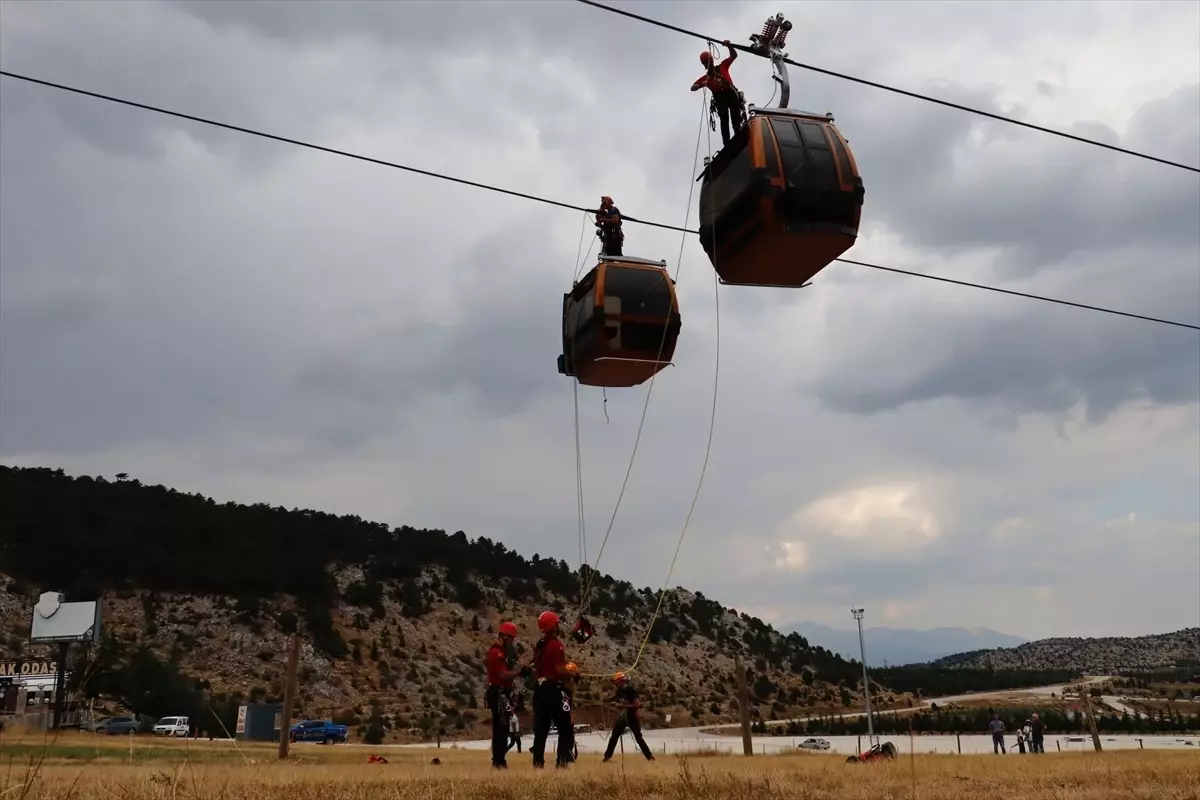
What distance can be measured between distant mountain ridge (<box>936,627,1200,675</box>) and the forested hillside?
275 ft

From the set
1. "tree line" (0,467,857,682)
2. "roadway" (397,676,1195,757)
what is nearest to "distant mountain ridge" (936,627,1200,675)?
"tree line" (0,467,857,682)

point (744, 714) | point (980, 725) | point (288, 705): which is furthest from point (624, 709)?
point (980, 725)

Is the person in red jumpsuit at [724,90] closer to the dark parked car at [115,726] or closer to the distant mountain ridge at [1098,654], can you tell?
the dark parked car at [115,726]

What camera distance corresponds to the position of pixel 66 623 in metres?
42.8

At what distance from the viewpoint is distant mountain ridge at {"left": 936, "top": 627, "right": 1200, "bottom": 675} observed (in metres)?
156

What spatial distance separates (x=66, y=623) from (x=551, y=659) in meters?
37.5

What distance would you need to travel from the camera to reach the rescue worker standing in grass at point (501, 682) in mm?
13773

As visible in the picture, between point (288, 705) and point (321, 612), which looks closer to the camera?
point (288, 705)

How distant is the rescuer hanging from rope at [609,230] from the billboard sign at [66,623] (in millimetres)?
35470

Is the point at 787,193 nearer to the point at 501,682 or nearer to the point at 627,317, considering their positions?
the point at 627,317

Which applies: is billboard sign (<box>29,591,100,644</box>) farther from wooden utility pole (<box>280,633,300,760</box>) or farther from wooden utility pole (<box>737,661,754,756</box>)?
wooden utility pole (<box>737,661,754,756</box>)

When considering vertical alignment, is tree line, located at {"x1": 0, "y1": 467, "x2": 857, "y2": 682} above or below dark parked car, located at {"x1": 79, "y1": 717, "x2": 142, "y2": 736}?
above

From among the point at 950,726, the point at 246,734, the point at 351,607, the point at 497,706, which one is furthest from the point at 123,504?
the point at 497,706

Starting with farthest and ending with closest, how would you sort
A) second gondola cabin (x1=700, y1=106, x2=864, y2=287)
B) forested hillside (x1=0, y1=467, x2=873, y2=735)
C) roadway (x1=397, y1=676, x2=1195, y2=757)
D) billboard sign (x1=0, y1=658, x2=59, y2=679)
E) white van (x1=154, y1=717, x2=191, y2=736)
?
forested hillside (x1=0, y1=467, x2=873, y2=735) < billboard sign (x1=0, y1=658, x2=59, y2=679) < white van (x1=154, y1=717, x2=191, y2=736) < roadway (x1=397, y1=676, x2=1195, y2=757) < second gondola cabin (x1=700, y1=106, x2=864, y2=287)
